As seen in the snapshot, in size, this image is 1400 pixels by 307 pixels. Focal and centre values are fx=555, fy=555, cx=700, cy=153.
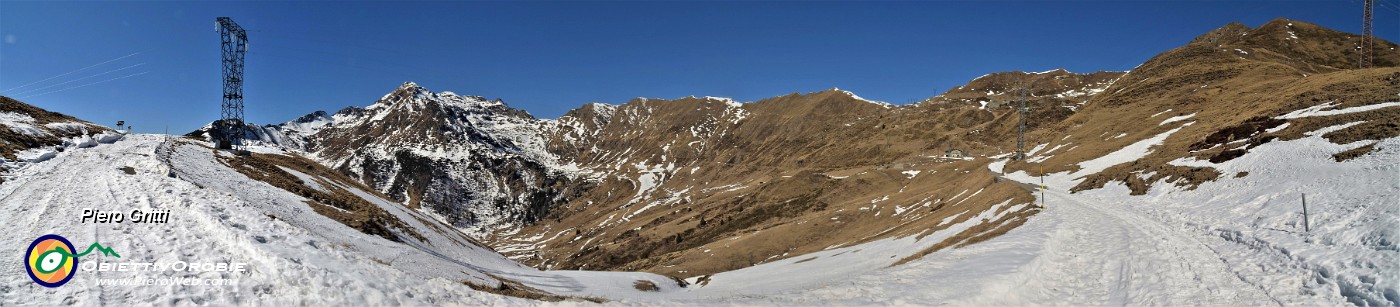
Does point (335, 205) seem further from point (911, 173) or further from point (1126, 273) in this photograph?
point (911, 173)

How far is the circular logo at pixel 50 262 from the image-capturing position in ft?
47.8

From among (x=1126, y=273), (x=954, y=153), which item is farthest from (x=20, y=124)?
(x=954, y=153)

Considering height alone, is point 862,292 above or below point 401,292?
below

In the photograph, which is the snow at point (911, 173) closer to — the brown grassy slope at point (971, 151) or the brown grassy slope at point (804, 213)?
the brown grassy slope at point (804, 213)

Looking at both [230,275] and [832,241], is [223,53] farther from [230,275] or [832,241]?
[832,241]

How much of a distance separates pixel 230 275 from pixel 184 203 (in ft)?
36.5

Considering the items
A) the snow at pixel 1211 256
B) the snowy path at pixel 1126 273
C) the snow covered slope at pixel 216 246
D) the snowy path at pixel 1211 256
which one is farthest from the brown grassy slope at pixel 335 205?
the snowy path at pixel 1126 273

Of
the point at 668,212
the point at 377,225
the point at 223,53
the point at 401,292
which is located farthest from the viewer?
the point at 668,212

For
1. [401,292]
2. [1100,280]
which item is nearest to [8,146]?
[401,292]

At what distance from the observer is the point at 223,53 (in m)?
69.1

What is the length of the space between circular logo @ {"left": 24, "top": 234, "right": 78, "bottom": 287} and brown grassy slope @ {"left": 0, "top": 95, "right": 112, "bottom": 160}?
24.1 m

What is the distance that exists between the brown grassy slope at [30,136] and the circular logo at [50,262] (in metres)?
24.1

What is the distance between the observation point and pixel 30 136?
1523 inches

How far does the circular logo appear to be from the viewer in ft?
47.8
